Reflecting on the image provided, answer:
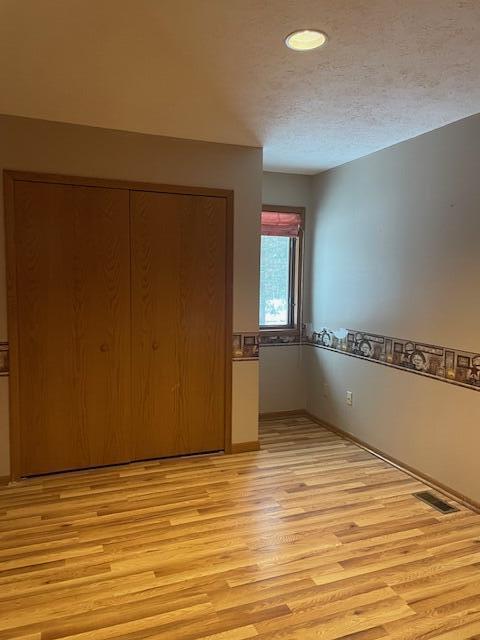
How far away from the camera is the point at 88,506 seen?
2.96 meters

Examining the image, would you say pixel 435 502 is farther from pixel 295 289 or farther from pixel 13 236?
pixel 13 236

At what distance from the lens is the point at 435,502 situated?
307cm

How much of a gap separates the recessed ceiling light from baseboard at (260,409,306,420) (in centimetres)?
346

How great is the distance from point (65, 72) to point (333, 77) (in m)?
1.34

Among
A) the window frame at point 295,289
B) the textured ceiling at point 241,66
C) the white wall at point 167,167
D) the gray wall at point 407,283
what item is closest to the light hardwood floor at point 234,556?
the gray wall at point 407,283

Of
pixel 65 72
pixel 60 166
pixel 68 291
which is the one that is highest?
pixel 65 72

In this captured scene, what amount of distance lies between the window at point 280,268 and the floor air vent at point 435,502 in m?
2.14

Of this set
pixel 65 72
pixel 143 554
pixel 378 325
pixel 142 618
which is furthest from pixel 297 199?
pixel 142 618

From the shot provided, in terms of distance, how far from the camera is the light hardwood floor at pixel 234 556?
1.98 m

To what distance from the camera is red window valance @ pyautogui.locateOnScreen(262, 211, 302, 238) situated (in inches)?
183

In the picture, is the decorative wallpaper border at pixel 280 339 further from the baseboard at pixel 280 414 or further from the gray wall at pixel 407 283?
the baseboard at pixel 280 414

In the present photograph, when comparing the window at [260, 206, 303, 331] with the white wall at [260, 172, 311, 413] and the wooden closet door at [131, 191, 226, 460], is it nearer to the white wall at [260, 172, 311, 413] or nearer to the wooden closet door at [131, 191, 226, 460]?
the white wall at [260, 172, 311, 413]

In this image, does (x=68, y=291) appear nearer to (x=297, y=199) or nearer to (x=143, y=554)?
(x=143, y=554)

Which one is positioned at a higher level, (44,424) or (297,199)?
(297,199)
